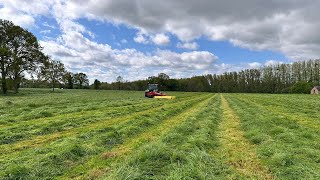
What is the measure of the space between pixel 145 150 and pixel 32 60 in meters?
48.0

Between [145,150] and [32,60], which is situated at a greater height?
[32,60]

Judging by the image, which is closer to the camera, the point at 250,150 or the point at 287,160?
the point at 287,160

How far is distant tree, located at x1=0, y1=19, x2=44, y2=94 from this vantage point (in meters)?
45.4

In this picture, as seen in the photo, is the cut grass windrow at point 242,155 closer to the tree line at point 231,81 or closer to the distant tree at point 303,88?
the tree line at point 231,81

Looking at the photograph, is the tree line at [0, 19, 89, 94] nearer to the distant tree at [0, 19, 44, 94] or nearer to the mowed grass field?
the distant tree at [0, 19, 44, 94]

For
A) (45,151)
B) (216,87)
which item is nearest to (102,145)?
(45,151)

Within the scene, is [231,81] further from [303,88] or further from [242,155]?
[242,155]

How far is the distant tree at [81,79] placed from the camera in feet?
429

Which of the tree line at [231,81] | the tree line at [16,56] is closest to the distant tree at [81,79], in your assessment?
the tree line at [231,81]

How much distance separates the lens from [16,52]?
4734cm

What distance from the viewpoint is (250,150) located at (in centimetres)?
846

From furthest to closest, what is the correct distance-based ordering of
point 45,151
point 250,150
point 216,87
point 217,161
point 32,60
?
point 216,87 < point 32,60 < point 250,150 < point 45,151 < point 217,161

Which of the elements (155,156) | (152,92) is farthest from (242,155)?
(152,92)

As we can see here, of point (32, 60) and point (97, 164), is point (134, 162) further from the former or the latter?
point (32, 60)
